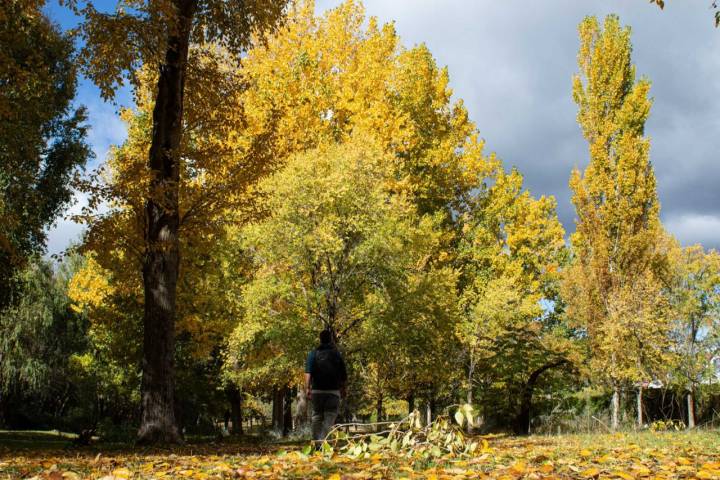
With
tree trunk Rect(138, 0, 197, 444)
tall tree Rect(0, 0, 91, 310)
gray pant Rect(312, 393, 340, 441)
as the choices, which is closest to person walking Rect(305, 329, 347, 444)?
gray pant Rect(312, 393, 340, 441)

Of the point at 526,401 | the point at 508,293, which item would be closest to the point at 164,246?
the point at 508,293

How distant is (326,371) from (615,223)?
17031mm

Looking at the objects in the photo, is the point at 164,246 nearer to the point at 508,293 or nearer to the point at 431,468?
the point at 431,468

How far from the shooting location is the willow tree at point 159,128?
8.77 metres

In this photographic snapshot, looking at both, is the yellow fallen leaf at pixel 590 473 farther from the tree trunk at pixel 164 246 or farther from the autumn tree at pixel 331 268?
the autumn tree at pixel 331 268

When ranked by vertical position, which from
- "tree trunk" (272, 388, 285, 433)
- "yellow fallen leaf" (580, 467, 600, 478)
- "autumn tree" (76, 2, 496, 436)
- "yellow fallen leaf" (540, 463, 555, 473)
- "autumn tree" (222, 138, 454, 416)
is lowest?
"tree trunk" (272, 388, 285, 433)

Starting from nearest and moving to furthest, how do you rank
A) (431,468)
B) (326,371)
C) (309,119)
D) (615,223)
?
(431,468) → (326,371) → (309,119) → (615,223)

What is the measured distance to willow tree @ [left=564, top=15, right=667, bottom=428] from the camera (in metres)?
19.5

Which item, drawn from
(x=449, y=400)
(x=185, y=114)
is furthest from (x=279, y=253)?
(x=449, y=400)

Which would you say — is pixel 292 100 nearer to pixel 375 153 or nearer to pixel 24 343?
pixel 375 153

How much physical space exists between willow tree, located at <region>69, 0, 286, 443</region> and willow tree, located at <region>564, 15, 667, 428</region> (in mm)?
14544

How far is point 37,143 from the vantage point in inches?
622

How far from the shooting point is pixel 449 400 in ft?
70.4

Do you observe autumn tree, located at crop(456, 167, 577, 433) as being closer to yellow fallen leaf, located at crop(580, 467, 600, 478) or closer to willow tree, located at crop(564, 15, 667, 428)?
willow tree, located at crop(564, 15, 667, 428)
